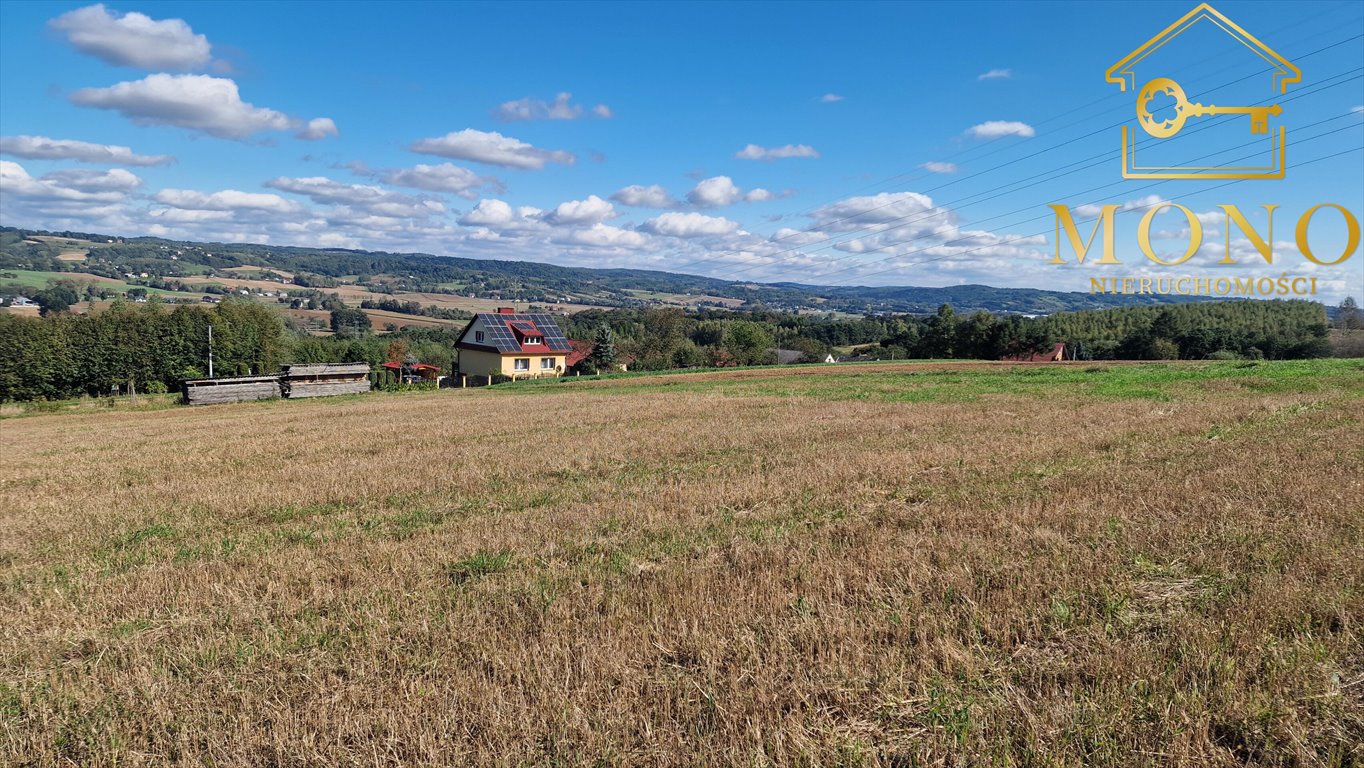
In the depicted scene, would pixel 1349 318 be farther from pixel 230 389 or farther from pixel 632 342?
pixel 230 389

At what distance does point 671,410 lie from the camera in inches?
978

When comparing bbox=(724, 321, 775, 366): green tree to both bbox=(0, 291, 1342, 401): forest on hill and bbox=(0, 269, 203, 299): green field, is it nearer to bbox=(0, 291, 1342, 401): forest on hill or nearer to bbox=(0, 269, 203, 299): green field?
bbox=(0, 291, 1342, 401): forest on hill

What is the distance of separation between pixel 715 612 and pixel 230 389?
162ft

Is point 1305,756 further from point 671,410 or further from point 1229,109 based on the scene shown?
point 1229,109

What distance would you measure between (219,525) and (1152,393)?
26.4 m

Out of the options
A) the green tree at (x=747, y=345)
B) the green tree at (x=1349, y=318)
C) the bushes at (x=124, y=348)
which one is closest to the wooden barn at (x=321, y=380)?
the bushes at (x=124, y=348)

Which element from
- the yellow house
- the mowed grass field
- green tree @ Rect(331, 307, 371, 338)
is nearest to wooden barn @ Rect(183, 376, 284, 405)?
the yellow house

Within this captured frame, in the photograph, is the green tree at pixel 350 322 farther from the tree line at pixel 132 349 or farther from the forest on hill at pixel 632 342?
the tree line at pixel 132 349

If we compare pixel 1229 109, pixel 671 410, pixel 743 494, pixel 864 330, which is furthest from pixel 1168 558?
pixel 864 330

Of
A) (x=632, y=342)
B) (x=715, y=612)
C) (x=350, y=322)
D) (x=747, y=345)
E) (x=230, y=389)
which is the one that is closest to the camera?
(x=715, y=612)

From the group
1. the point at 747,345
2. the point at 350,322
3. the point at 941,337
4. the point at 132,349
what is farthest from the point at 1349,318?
the point at 350,322

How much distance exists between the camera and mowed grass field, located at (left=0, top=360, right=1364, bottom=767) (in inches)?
155

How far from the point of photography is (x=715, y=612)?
5523 mm

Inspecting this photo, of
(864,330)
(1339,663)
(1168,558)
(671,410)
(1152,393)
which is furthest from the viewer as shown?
(864,330)
